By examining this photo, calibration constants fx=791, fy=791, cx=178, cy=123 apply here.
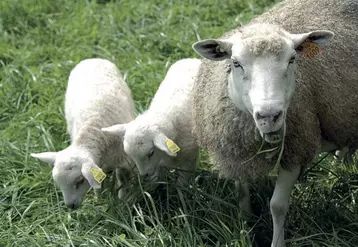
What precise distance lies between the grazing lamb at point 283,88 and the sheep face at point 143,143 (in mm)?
349

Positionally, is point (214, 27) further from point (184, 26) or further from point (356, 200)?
point (356, 200)

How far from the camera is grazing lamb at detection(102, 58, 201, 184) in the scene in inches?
231

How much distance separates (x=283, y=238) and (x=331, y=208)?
58 centimetres

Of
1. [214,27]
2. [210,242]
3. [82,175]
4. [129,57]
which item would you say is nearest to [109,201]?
[82,175]

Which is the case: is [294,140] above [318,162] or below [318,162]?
above

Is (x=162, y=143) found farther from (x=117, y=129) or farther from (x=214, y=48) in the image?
(x=214, y=48)

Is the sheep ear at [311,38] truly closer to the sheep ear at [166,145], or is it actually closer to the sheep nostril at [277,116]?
the sheep nostril at [277,116]

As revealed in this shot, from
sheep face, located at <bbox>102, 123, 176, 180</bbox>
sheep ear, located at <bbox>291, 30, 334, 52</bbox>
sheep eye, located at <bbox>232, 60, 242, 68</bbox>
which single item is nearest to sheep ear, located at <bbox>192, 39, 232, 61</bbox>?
sheep eye, located at <bbox>232, 60, 242, 68</bbox>

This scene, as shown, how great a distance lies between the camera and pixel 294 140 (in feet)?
16.8

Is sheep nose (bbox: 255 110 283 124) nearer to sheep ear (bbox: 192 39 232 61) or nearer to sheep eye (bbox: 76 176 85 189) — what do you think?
sheep ear (bbox: 192 39 232 61)

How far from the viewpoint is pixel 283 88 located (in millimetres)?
4578

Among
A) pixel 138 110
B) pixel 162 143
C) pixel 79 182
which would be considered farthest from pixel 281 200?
pixel 138 110

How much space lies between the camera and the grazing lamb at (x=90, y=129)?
19.0 feet

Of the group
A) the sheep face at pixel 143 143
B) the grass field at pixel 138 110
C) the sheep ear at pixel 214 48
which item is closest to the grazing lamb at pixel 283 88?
the sheep ear at pixel 214 48
